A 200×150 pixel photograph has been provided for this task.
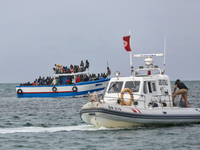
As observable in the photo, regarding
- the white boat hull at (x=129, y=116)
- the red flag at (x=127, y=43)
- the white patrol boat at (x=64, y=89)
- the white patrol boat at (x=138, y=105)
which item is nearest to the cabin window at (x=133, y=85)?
the white patrol boat at (x=138, y=105)

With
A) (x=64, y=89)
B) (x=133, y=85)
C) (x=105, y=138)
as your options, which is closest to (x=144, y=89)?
(x=133, y=85)

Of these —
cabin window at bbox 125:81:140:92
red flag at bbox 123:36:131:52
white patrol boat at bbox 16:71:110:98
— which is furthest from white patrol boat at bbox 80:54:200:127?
white patrol boat at bbox 16:71:110:98

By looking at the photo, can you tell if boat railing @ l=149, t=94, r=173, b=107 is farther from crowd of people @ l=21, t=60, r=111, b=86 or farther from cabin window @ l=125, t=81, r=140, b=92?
crowd of people @ l=21, t=60, r=111, b=86

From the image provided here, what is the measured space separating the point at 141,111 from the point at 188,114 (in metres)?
2.77

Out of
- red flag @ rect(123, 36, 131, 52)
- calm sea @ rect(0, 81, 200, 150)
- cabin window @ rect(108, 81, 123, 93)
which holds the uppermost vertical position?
red flag @ rect(123, 36, 131, 52)

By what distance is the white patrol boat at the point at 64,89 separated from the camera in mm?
45156

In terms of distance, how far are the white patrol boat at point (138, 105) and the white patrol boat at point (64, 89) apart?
25.1m

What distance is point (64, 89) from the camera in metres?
46.2

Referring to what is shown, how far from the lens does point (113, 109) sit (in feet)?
54.4

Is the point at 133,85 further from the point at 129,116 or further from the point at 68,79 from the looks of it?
the point at 68,79

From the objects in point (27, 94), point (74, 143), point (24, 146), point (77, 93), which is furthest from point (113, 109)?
point (27, 94)

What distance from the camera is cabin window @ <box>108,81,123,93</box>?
62.5 ft

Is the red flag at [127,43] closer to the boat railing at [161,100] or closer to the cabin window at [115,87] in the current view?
the cabin window at [115,87]

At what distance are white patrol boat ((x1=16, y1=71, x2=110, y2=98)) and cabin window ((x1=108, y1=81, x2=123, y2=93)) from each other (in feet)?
83.3
